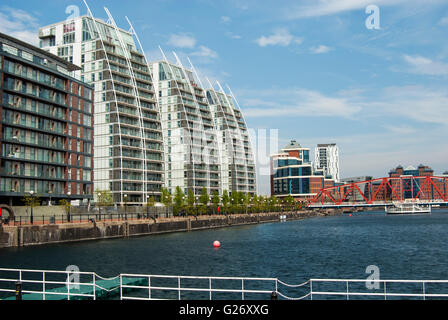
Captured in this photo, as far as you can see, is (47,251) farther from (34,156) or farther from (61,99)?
(61,99)

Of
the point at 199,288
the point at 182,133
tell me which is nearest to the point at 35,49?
the point at 182,133

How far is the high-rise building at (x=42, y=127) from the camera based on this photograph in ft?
290

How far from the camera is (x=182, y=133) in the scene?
564 ft

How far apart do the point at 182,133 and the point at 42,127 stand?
78.7 meters

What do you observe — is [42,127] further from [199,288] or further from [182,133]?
[182,133]

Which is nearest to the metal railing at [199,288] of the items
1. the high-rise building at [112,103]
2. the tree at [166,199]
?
the tree at [166,199]

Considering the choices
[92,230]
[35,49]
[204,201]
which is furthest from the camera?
[204,201]

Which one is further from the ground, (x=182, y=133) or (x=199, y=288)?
(x=182, y=133)

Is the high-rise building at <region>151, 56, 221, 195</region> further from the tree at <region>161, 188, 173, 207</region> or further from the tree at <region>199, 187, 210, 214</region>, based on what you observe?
the tree at <region>161, 188, 173, 207</region>

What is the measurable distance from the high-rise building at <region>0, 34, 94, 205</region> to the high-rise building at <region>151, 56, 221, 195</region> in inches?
2392

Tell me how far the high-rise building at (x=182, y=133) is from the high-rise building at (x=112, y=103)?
2150cm

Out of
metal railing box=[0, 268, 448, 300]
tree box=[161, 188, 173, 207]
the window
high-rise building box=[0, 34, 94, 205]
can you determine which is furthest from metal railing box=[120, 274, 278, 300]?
the window

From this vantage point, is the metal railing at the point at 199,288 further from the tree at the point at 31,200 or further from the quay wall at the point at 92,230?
the tree at the point at 31,200
